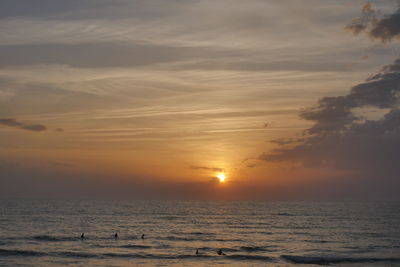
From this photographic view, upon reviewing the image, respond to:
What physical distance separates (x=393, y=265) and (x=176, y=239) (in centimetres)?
3643

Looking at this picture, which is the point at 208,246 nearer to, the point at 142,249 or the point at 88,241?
the point at 142,249

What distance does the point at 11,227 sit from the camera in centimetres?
9056

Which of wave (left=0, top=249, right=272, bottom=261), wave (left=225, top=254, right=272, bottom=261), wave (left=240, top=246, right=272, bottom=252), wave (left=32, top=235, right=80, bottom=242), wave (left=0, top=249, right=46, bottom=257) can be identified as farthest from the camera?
wave (left=32, top=235, right=80, bottom=242)

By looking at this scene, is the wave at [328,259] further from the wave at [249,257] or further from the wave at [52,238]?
the wave at [52,238]

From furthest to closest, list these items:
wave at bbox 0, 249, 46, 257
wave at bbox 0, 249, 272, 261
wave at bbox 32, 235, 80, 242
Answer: wave at bbox 32, 235, 80, 242, wave at bbox 0, 249, 46, 257, wave at bbox 0, 249, 272, 261

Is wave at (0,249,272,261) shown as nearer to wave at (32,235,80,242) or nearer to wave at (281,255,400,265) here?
wave at (281,255,400,265)

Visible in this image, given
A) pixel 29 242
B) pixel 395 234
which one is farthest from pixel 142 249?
pixel 395 234

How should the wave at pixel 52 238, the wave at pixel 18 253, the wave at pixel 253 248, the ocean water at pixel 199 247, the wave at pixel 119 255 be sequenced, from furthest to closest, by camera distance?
the wave at pixel 52 238
the wave at pixel 253 248
the wave at pixel 18 253
the wave at pixel 119 255
the ocean water at pixel 199 247

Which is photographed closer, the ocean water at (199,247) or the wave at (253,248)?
the ocean water at (199,247)

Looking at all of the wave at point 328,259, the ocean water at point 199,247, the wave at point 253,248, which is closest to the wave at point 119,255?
the ocean water at point 199,247

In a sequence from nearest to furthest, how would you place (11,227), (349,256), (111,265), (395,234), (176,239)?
(111,265) < (349,256) < (176,239) < (395,234) < (11,227)

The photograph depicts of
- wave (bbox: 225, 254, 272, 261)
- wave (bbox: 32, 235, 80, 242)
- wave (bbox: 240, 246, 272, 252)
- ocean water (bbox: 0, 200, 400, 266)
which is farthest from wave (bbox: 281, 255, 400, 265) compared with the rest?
wave (bbox: 32, 235, 80, 242)

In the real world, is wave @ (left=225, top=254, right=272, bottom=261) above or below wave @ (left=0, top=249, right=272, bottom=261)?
above

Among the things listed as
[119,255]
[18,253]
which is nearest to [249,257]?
[119,255]
